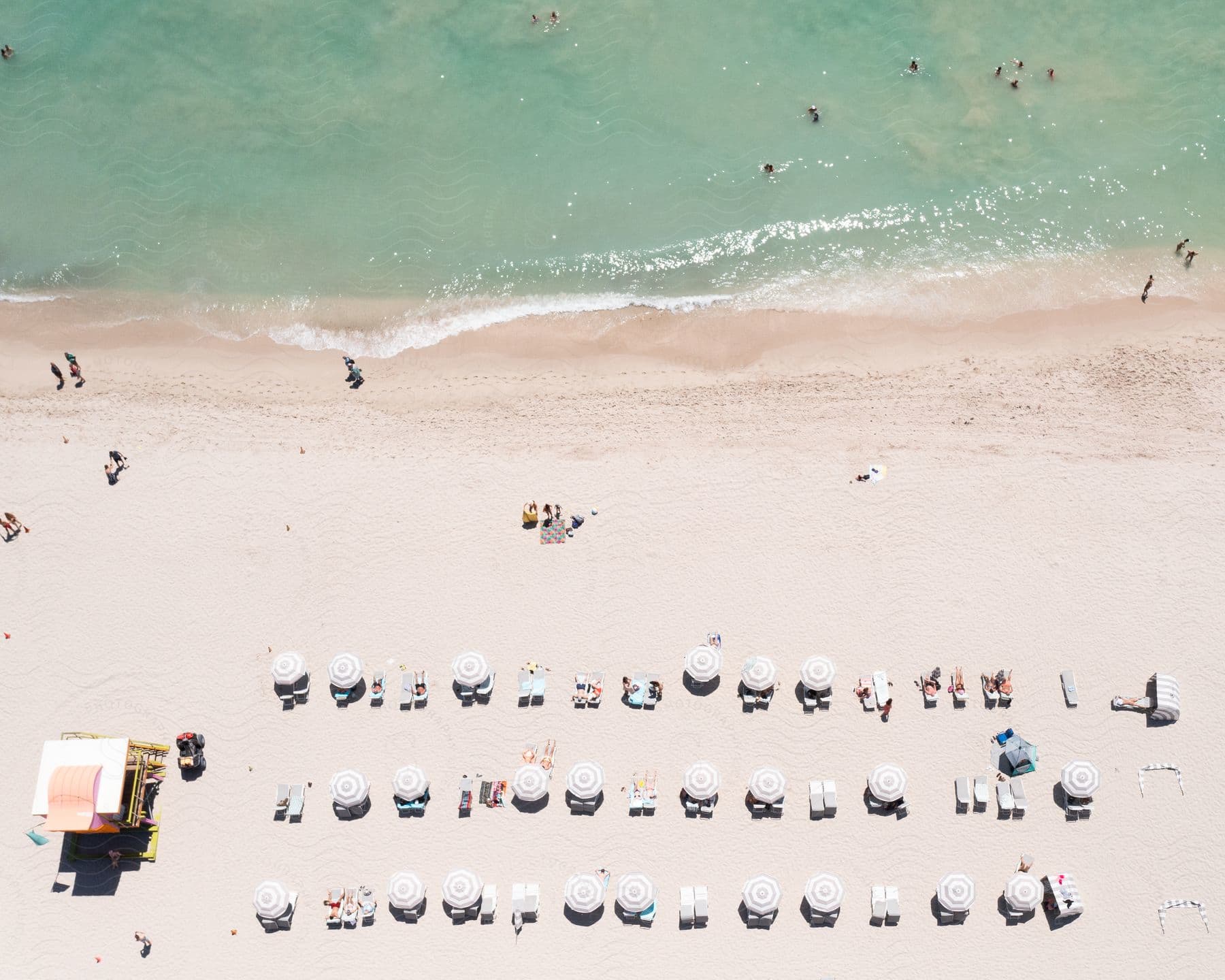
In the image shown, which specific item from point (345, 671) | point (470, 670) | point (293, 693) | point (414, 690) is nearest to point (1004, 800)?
point (470, 670)

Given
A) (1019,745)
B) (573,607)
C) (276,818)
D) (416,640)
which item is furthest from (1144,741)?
(276,818)

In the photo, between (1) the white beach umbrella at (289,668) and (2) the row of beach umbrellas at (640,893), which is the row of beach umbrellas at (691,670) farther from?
(2) the row of beach umbrellas at (640,893)

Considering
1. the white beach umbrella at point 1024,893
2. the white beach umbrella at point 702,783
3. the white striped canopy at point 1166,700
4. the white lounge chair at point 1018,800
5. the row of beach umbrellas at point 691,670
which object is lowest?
the white beach umbrella at point 1024,893

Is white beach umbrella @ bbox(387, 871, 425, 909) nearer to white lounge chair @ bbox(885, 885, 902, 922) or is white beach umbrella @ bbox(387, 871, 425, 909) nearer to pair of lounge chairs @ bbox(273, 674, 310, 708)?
pair of lounge chairs @ bbox(273, 674, 310, 708)

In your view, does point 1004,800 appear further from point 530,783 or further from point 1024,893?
point 530,783

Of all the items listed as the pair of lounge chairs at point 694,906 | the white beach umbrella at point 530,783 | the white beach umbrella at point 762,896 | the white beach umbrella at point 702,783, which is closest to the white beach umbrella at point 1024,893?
the white beach umbrella at point 762,896

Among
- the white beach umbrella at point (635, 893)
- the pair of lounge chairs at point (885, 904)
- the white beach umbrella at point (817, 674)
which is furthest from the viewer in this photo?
the white beach umbrella at point (817, 674)

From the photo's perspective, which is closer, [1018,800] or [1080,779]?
[1080,779]
